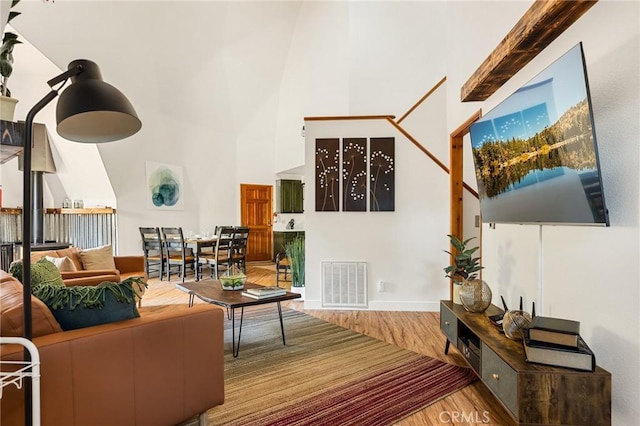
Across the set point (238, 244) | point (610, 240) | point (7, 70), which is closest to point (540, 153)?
point (610, 240)

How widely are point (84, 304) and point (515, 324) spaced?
225 centimetres

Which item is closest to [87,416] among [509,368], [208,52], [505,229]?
[509,368]

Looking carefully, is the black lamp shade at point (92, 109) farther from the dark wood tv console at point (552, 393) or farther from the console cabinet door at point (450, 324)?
the console cabinet door at point (450, 324)

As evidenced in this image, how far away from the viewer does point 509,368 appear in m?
1.66

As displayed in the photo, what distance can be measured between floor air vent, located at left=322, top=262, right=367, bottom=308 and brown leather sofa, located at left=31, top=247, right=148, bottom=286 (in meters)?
2.25

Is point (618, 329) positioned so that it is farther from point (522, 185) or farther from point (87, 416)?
point (87, 416)

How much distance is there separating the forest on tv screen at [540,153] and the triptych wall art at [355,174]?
68.6 inches

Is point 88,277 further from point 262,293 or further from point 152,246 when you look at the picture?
point 152,246

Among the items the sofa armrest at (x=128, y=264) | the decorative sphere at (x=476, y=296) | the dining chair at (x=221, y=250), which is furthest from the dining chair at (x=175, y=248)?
the decorative sphere at (x=476, y=296)

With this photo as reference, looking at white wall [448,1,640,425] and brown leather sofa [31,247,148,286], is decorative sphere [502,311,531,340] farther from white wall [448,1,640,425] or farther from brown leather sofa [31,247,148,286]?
brown leather sofa [31,247,148,286]

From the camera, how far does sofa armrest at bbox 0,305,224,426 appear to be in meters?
1.32

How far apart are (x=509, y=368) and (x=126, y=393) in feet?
5.89

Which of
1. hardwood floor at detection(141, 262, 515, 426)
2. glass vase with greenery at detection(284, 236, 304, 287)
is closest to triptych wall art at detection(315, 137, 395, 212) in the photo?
glass vase with greenery at detection(284, 236, 304, 287)

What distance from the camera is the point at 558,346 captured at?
1.58 meters
